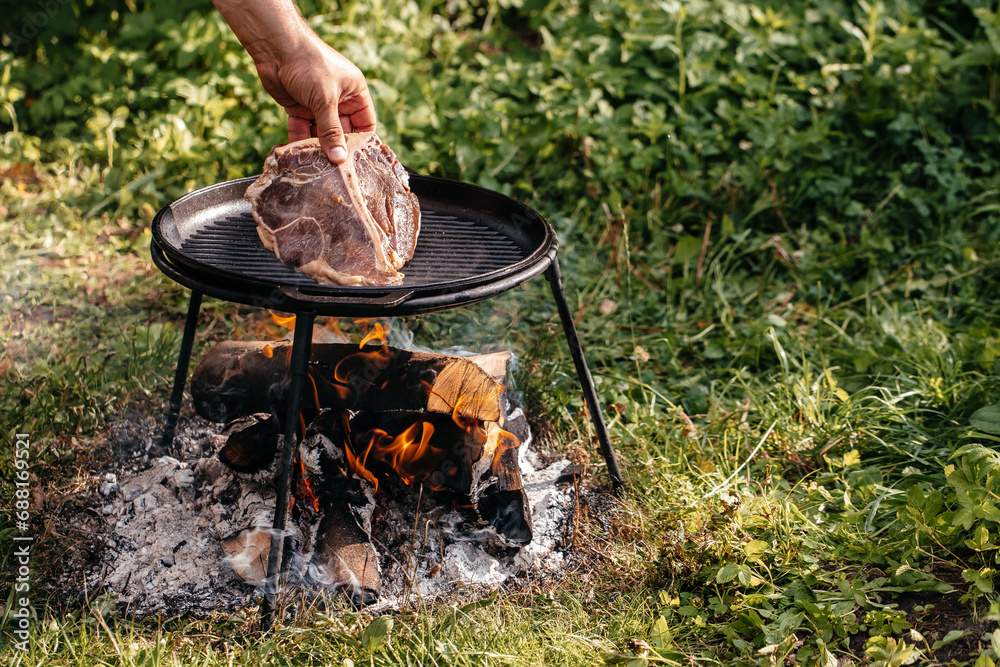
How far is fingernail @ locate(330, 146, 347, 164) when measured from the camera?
8.22ft

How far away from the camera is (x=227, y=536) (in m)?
2.62

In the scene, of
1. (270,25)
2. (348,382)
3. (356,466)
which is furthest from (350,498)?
(270,25)

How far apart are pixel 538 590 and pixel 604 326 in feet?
5.61

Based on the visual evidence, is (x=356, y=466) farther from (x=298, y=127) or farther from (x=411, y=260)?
(x=298, y=127)

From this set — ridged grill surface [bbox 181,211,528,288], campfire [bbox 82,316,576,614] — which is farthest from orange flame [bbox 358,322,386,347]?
ridged grill surface [bbox 181,211,528,288]

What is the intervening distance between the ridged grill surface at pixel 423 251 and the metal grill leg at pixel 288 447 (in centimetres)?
27

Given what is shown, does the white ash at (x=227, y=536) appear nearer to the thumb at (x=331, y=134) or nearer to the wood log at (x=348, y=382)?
the wood log at (x=348, y=382)

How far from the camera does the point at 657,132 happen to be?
15.3ft

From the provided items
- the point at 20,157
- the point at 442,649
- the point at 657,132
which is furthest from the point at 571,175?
the point at 20,157

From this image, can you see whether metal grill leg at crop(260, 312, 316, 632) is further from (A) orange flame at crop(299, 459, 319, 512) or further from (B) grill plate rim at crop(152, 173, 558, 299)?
(A) orange flame at crop(299, 459, 319, 512)

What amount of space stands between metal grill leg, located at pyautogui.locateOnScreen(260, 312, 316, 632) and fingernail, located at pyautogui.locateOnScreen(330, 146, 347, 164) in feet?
2.03

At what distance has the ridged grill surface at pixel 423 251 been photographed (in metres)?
2.55

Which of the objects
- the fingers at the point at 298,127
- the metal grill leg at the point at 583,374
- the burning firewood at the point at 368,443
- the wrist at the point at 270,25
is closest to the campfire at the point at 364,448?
the burning firewood at the point at 368,443

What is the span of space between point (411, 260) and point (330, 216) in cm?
33
